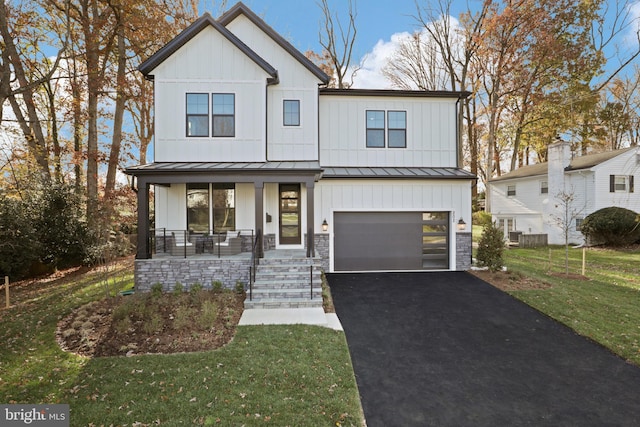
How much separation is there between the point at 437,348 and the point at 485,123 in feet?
89.2

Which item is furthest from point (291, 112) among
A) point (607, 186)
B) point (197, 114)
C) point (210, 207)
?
point (607, 186)

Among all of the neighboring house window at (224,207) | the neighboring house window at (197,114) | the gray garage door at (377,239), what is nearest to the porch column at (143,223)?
the neighboring house window at (224,207)

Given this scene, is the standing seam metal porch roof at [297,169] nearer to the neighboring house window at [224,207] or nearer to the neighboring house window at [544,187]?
the neighboring house window at [224,207]

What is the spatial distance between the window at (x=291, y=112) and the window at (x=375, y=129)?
310 cm

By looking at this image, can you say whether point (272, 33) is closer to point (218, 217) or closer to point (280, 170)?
point (280, 170)

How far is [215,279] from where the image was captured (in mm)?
9000

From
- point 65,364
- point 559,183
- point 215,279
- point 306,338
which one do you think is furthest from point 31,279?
point 559,183

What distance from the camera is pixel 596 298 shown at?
8500 mm

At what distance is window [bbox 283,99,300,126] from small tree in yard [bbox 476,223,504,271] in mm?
8112

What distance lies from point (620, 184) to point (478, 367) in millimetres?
21491

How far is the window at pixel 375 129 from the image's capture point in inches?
494

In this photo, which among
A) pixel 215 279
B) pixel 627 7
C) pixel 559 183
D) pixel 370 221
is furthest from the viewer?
pixel 627 7

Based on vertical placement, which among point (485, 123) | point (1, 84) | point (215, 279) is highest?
point (485, 123)

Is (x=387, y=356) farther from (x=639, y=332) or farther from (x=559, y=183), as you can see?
(x=559, y=183)
